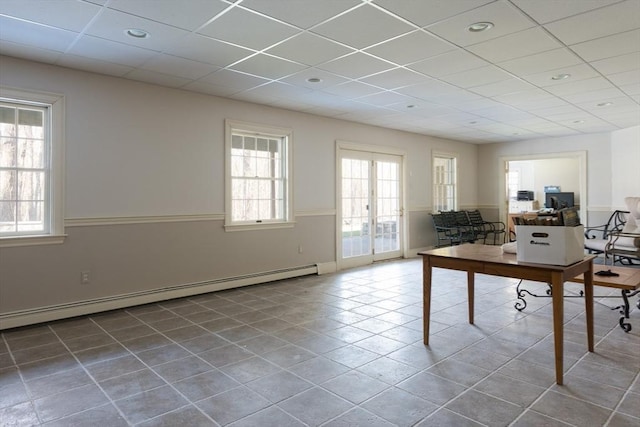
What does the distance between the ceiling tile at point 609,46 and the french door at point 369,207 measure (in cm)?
365

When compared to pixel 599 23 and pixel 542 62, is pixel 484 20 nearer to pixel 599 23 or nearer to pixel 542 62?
pixel 599 23

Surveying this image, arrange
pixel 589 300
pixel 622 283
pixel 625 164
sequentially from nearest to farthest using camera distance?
pixel 589 300, pixel 622 283, pixel 625 164

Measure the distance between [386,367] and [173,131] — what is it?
360cm

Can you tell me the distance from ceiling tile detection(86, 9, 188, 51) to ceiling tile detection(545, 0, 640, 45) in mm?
2978

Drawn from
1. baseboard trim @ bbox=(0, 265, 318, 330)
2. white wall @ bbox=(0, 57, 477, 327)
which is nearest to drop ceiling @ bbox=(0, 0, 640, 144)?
white wall @ bbox=(0, 57, 477, 327)

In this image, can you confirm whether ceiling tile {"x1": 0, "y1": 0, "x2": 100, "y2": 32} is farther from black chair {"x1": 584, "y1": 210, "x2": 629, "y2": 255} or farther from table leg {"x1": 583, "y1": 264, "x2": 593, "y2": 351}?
black chair {"x1": 584, "y1": 210, "x2": 629, "y2": 255}

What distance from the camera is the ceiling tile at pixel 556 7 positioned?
2.64m

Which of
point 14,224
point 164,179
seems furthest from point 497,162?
point 14,224

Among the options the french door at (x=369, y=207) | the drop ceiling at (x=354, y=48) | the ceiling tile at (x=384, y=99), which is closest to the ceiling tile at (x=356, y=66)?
the drop ceiling at (x=354, y=48)

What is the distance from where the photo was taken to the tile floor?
2.16 m

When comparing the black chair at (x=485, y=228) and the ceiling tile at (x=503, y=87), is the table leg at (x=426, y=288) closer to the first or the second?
the ceiling tile at (x=503, y=87)

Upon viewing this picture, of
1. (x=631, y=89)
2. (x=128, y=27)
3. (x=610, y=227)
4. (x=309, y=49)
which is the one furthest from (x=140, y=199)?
(x=610, y=227)

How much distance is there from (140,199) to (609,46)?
Answer: 4870 millimetres

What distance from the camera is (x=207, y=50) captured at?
11.5 feet
